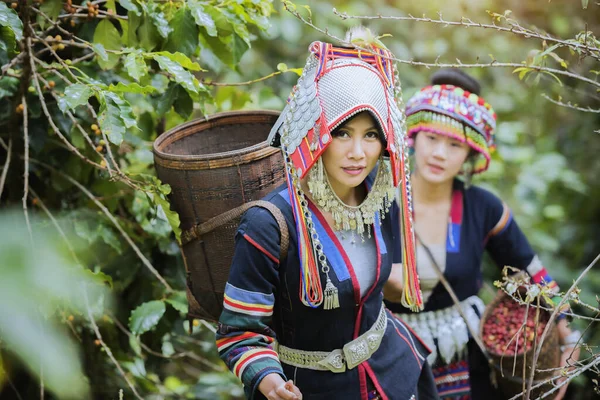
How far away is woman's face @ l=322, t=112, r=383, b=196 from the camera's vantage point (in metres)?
1.74

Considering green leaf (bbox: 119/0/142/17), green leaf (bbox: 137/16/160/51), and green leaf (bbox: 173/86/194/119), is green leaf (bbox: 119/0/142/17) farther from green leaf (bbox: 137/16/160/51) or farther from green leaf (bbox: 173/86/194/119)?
green leaf (bbox: 173/86/194/119)

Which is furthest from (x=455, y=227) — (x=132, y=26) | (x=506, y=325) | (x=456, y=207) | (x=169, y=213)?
(x=132, y=26)

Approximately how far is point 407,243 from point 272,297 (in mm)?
463

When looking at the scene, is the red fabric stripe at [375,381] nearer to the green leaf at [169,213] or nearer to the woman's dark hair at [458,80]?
the green leaf at [169,213]

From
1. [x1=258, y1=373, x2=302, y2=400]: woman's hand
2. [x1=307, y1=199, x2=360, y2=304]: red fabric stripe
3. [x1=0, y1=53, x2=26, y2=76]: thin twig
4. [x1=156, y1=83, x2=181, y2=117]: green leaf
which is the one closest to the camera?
[x1=258, y1=373, x2=302, y2=400]: woman's hand

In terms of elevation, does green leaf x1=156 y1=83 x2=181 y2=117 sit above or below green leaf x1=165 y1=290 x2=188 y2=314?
above

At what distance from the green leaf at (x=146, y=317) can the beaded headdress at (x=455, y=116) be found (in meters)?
1.18

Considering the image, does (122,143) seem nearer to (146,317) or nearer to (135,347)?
(146,317)

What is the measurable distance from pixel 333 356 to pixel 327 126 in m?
0.64

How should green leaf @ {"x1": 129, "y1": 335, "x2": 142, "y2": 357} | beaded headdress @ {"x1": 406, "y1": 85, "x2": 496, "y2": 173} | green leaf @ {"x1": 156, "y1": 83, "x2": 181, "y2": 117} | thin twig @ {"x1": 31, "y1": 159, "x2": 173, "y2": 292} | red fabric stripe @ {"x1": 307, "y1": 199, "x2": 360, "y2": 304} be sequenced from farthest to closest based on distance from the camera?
green leaf @ {"x1": 129, "y1": 335, "x2": 142, "y2": 357} < beaded headdress @ {"x1": 406, "y1": 85, "x2": 496, "y2": 173} < thin twig @ {"x1": 31, "y1": 159, "x2": 173, "y2": 292} < green leaf @ {"x1": 156, "y1": 83, "x2": 181, "y2": 117} < red fabric stripe @ {"x1": 307, "y1": 199, "x2": 360, "y2": 304}

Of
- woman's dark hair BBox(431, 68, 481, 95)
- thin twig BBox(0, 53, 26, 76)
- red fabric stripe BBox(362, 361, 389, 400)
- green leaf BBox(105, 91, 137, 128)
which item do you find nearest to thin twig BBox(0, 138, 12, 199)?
thin twig BBox(0, 53, 26, 76)

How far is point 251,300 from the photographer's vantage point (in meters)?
1.68

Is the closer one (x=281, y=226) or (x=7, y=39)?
(x=281, y=226)

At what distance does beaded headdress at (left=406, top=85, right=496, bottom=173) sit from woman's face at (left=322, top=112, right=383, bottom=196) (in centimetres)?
76
